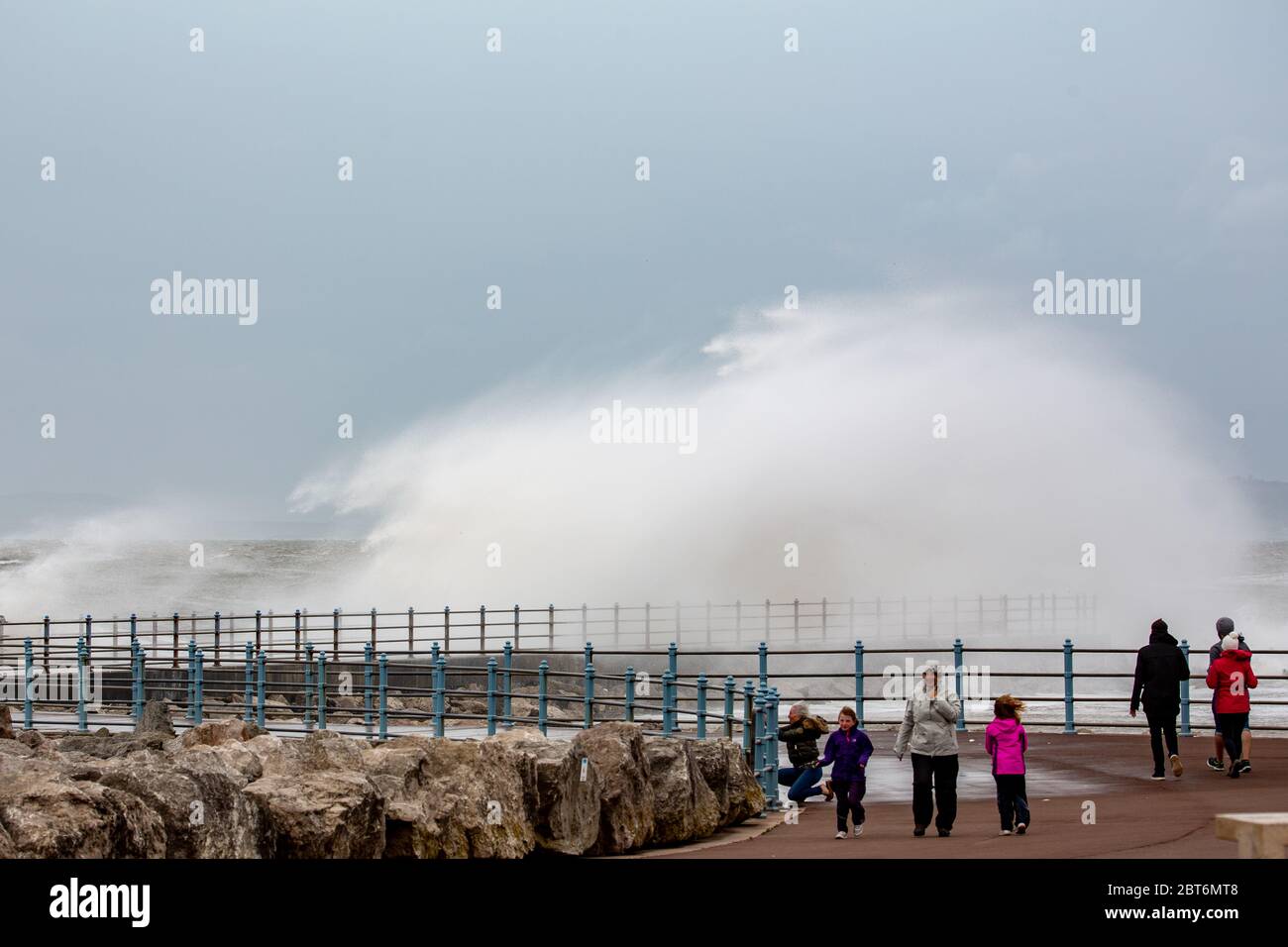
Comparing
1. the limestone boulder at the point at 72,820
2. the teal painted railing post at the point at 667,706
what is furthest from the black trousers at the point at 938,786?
the limestone boulder at the point at 72,820

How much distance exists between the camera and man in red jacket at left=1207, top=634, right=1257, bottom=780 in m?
16.3

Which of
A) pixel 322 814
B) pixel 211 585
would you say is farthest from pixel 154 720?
pixel 211 585

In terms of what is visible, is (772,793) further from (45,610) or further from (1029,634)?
(45,610)

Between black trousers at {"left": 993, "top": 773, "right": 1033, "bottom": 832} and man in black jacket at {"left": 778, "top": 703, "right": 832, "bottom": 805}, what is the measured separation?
3.43 meters

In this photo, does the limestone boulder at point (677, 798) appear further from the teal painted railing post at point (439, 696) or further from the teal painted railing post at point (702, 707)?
the teal painted railing post at point (439, 696)

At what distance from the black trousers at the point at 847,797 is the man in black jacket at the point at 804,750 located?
2.91m

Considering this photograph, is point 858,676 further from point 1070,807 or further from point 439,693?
point 1070,807

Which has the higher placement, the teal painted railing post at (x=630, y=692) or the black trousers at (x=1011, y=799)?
the teal painted railing post at (x=630, y=692)

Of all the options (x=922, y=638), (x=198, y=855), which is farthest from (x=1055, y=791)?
(x=922, y=638)

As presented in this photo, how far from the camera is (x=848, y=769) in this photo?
12.9 metres

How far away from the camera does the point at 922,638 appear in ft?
163

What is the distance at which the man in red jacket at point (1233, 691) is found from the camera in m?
16.3

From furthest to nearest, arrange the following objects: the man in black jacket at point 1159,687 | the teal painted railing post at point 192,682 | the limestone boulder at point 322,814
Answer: the teal painted railing post at point 192,682 → the man in black jacket at point 1159,687 → the limestone boulder at point 322,814
